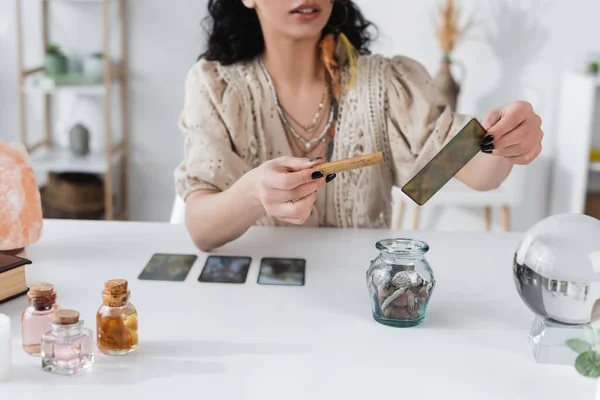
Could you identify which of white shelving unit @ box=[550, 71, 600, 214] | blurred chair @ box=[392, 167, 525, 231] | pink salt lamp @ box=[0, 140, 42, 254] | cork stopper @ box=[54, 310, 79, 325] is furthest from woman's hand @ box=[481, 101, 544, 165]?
white shelving unit @ box=[550, 71, 600, 214]

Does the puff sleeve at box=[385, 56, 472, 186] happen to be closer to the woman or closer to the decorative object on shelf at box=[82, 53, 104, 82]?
the woman

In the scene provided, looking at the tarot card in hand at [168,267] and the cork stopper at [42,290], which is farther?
the tarot card in hand at [168,267]

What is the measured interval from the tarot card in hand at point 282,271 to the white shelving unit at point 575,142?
2.18 m

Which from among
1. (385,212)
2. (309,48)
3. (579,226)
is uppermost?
(309,48)

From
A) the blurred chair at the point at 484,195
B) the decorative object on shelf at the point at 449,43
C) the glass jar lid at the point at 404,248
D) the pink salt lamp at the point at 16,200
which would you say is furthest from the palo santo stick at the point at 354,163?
the decorative object on shelf at the point at 449,43

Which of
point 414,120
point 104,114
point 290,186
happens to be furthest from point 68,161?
point 290,186

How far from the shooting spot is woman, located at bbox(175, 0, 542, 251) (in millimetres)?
1555

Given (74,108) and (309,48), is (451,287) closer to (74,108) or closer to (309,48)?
(309,48)

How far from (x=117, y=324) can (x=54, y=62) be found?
246 centimetres

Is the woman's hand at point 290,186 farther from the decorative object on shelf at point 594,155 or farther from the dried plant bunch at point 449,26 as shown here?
the decorative object on shelf at point 594,155

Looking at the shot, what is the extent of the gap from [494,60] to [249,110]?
2.01 m

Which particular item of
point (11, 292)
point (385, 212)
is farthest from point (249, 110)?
point (11, 292)

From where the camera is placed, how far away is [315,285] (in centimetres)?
124

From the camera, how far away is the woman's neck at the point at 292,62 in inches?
65.8
